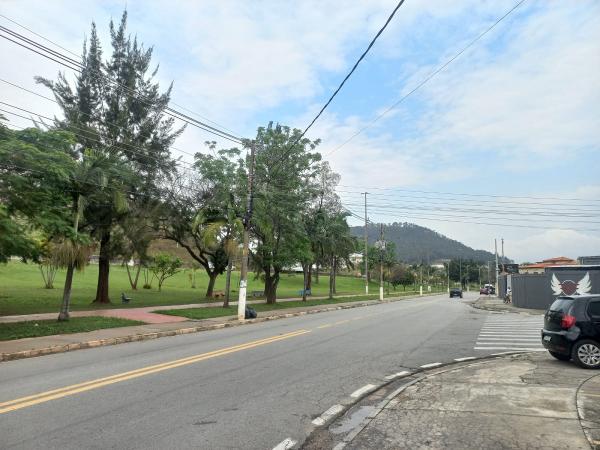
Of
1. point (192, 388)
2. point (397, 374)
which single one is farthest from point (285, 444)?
point (397, 374)

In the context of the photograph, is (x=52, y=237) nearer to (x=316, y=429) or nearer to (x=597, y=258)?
(x=316, y=429)

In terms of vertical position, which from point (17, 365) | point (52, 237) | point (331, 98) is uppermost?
point (331, 98)

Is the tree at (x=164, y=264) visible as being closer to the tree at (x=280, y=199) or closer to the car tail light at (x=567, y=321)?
the tree at (x=280, y=199)

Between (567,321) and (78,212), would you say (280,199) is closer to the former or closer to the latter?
(78,212)

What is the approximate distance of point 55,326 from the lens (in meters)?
16.2

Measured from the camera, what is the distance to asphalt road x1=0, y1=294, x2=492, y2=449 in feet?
18.4

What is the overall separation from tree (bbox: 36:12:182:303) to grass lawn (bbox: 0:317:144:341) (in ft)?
32.9

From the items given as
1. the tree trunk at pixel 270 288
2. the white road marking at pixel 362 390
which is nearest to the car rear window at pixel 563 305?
the white road marking at pixel 362 390

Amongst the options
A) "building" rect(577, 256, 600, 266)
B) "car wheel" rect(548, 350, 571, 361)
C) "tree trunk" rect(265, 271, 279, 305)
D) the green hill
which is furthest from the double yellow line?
the green hill

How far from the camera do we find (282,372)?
31.3 feet

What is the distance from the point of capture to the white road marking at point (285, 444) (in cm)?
528

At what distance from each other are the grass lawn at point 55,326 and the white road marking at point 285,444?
11.4 metres

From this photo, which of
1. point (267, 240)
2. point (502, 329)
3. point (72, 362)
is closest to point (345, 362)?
point (72, 362)

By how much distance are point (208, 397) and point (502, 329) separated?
1577 cm
